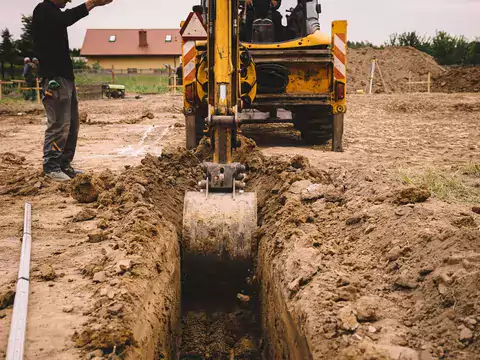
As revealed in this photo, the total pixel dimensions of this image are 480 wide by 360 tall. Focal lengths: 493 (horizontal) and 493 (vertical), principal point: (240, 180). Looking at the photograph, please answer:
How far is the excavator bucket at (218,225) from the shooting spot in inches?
149

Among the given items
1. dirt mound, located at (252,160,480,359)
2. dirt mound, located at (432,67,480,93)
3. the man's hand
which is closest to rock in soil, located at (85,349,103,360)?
dirt mound, located at (252,160,480,359)

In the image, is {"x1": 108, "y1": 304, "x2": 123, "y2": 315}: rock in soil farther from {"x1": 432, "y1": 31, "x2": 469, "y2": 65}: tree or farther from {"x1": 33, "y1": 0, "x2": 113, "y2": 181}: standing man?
{"x1": 432, "y1": 31, "x2": 469, "y2": 65}: tree

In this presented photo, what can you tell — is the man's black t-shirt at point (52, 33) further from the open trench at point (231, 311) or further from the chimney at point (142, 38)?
the chimney at point (142, 38)

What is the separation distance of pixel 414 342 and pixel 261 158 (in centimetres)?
376

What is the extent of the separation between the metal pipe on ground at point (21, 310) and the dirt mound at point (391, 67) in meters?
23.5

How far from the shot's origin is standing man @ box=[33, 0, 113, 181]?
17.2ft

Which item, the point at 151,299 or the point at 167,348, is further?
the point at 167,348

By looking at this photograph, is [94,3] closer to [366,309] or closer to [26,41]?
[366,309]

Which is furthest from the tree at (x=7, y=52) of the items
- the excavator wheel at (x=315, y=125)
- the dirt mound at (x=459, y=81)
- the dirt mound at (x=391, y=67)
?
the excavator wheel at (x=315, y=125)

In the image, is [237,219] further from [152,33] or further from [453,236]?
[152,33]

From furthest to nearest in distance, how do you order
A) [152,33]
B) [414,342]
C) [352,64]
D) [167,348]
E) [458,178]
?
1. [152,33]
2. [352,64]
3. [458,178]
4. [167,348]
5. [414,342]

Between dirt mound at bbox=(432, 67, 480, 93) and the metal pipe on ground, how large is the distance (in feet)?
72.2

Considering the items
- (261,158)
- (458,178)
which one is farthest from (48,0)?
(458,178)

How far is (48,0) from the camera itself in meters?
5.32
